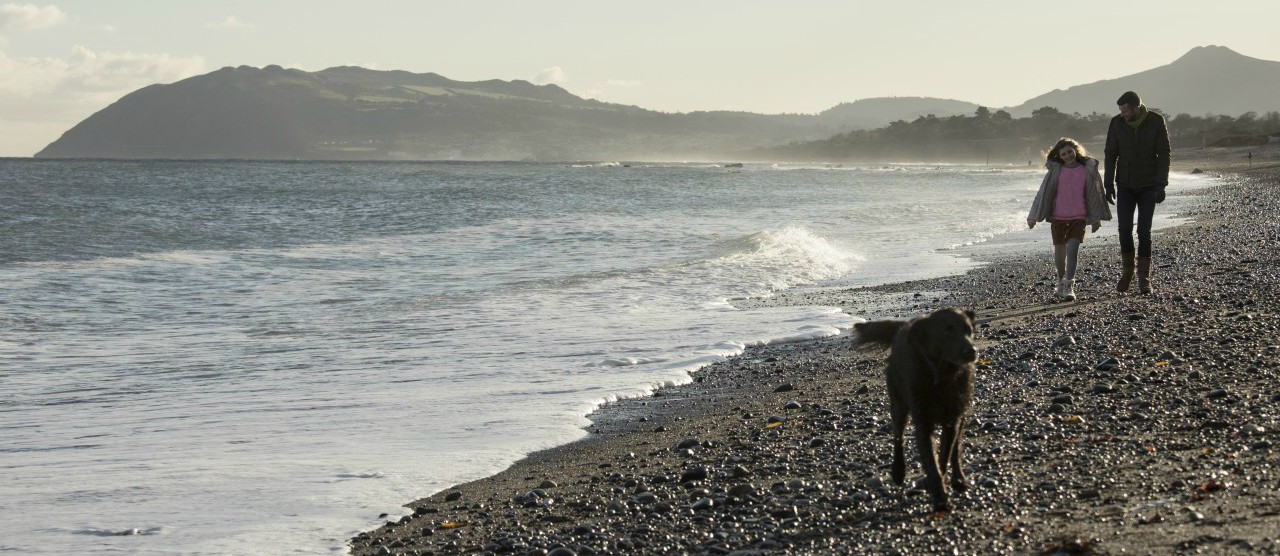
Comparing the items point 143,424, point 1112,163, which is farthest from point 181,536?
point 1112,163

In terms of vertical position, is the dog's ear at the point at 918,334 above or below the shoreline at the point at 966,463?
above

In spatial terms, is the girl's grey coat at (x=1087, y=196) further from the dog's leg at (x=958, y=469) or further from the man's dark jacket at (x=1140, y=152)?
the dog's leg at (x=958, y=469)

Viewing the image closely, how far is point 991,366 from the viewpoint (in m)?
8.21

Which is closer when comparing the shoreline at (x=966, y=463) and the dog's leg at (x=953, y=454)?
the shoreline at (x=966, y=463)

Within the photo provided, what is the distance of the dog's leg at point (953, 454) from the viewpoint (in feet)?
16.4

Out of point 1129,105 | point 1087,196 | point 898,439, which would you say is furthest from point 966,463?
point 1087,196

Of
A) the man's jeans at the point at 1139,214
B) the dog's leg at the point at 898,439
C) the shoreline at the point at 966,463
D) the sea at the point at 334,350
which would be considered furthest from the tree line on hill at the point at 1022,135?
the dog's leg at the point at 898,439

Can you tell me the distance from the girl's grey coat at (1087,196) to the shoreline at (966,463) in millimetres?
1847

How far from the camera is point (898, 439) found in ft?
17.3

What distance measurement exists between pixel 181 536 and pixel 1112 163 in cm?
932

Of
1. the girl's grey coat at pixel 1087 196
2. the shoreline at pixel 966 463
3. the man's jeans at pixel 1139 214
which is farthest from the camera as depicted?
the girl's grey coat at pixel 1087 196

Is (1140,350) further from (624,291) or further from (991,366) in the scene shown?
(624,291)

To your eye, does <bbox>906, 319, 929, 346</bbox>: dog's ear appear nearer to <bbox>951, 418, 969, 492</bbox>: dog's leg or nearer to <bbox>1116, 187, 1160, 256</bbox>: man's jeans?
<bbox>951, 418, 969, 492</bbox>: dog's leg

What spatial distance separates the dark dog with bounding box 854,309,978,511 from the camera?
188 inches
